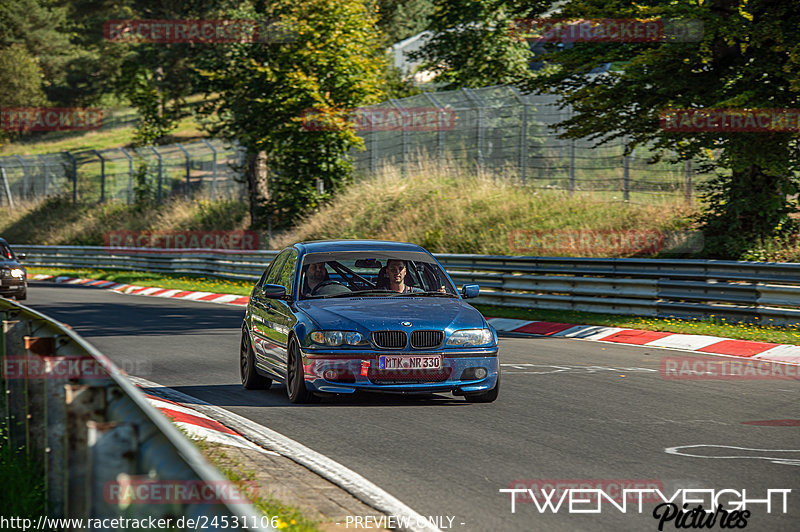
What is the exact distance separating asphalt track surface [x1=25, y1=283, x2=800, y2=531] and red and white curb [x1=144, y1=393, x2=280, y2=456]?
1.38 ft

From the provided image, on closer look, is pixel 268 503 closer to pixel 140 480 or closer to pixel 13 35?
pixel 140 480

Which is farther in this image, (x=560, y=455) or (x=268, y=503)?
(x=560, y=455)

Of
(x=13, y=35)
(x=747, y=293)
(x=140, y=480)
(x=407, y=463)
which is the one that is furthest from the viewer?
(x=13, y=35)

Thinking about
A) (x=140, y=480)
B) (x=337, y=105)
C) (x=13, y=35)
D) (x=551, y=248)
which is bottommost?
(x=551, y=248)

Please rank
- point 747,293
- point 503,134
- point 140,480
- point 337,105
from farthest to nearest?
point 337,105
point 503,134
point 747,293
point 140,480

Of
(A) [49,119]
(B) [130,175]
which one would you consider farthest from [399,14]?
(A) [49,119]

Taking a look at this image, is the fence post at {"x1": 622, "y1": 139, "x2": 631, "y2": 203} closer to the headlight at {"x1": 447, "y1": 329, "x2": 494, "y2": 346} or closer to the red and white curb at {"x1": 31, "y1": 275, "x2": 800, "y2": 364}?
the red and white curb at {"x1": 31, "y1": 275, "x2": 800, "y2": 364}

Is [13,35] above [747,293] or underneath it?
above

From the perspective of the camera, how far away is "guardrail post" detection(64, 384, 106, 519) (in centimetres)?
369

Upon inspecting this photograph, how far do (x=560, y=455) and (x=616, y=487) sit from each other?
997 millimetres

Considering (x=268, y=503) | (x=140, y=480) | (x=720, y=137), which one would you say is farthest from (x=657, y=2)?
(x=140, y=480)

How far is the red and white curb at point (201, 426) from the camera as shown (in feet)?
24.5

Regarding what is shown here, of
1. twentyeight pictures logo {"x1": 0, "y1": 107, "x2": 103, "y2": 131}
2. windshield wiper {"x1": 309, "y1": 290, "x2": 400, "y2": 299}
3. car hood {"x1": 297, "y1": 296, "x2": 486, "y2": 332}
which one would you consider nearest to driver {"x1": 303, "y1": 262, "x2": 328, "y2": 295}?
windshield wiper {"x1": 309, "y1": 290, "x2": 400, "y2": 299}

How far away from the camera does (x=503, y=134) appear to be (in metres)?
28.8
